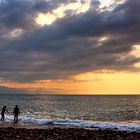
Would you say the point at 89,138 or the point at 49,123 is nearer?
the point at 89,138

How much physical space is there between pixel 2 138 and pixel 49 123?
78.8ft

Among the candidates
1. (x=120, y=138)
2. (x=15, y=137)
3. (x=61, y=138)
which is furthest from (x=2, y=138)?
(x=120, y=138)

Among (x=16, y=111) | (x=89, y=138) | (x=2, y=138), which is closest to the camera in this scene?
(x=2, y=138)

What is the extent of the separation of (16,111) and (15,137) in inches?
885

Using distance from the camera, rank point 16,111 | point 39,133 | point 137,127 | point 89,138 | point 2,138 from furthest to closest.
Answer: point 16,111, point 137,127, point 39,133, point 89,138, point 2,138

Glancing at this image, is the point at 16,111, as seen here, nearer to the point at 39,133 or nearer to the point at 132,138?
the point at 39,133

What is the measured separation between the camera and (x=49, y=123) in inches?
2040

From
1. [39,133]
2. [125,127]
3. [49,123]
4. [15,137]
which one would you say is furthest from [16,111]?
[15,137]

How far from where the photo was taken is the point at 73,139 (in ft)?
96.2

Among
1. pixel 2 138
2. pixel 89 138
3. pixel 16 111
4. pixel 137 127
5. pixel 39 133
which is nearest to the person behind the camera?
pixel 2 138

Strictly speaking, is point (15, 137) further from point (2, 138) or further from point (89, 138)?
point (89, 138)

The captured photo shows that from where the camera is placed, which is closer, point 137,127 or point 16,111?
point 137,127

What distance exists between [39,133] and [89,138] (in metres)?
5.29

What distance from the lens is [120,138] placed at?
30.3 m
